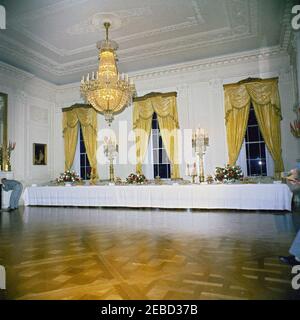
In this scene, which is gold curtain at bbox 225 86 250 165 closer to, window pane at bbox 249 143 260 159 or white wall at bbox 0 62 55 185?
window pane at bbox 249 143 260 159

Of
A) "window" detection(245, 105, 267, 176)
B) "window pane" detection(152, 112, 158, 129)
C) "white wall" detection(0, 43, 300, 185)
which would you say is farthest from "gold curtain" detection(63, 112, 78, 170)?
"window" detection(245, 105, 267, 176)

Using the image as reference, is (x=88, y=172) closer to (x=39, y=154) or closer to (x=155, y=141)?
(x=39, y=154)

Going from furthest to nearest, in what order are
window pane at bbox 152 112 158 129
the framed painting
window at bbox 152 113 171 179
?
1. the framed painting
2. window pane at bbox 152 112 158 129
3. window at bbox 152 113 171 179

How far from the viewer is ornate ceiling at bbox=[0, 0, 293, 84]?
18.6 feet

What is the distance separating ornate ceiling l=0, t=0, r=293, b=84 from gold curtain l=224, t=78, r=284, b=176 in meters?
1.16

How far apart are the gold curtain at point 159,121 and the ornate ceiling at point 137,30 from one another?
1.19 m

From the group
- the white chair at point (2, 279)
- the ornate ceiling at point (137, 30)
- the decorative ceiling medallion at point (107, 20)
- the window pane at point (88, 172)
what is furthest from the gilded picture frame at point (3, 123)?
the white chair at point (2, 279)

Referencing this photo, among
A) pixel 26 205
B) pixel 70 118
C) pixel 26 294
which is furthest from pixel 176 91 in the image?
pixel 26 294

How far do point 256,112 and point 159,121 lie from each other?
120 inches

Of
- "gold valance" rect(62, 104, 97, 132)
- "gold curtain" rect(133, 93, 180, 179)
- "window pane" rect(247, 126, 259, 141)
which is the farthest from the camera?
"gold valance" rect(62, 104, 97, 132)

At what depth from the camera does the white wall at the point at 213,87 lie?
24.2 ft

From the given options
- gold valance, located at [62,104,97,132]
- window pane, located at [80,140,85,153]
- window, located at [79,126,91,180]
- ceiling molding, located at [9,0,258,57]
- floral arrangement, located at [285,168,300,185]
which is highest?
ceiling molding, located at [9,0,258,57]

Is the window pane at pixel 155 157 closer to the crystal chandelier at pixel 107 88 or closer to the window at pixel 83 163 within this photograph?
the window at pixel 83 163

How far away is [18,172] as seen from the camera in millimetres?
8875
